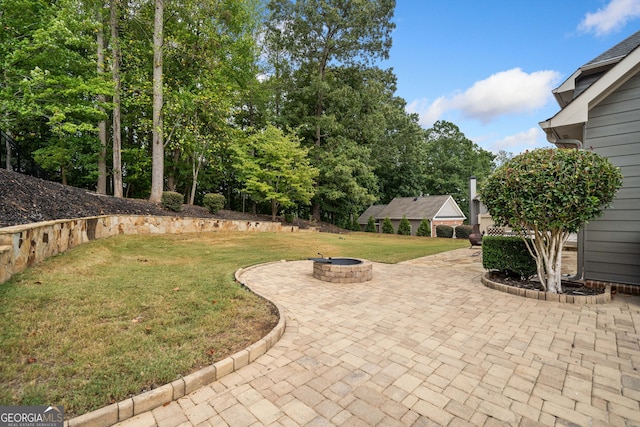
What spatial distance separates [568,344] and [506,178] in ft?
9.85

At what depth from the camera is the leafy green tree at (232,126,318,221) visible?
18031 millimetres

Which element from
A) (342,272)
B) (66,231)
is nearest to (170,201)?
(66,231)

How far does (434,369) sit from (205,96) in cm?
1449

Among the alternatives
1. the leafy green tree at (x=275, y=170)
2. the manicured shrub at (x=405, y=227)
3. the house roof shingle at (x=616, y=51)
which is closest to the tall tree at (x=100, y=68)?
the leafy green tree at (x=275, y=170)

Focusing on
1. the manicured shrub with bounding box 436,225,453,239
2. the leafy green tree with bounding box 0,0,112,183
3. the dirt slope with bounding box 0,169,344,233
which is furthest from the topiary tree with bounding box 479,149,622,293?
the manicured shrub with bounding box 436,225,453,239

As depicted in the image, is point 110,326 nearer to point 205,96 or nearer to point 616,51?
point 616,51

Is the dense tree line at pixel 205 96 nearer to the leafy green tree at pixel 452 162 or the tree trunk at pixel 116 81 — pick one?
the tree trunk at pixel 116 81

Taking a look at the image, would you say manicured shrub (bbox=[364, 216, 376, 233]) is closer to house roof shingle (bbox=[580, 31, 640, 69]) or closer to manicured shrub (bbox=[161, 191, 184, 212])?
manicured shrub (bbox=[161, 191, 184, 212])

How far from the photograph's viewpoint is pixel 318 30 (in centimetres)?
2170

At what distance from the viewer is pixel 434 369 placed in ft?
9.14

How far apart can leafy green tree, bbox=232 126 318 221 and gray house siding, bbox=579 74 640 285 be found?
46.8 ft

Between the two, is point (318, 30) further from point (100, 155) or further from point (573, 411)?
point (573, 411)

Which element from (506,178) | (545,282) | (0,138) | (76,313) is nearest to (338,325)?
(76,313)

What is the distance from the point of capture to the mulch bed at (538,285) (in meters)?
5.46
